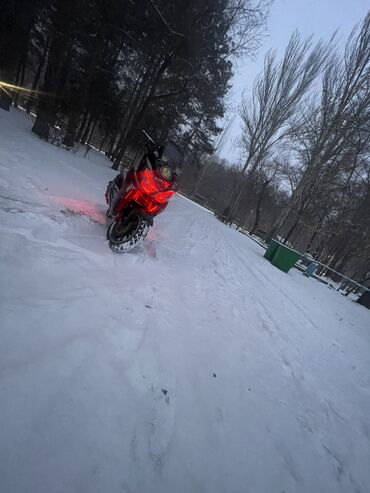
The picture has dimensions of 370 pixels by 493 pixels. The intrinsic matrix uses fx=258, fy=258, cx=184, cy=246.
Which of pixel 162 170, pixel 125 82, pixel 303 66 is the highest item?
pixel 303 66

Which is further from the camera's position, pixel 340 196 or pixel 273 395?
pixel 340 196

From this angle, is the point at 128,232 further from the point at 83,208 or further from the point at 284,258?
the point at 284,258

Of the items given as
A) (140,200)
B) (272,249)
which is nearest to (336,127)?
(272,249)

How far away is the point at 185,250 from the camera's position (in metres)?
6.42

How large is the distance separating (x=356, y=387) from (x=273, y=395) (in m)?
2.02

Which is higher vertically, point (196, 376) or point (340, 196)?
point (340, 196)

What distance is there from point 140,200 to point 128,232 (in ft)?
1.87

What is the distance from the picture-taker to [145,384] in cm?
206

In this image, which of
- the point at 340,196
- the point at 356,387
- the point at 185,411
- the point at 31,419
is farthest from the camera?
the point at 340,196

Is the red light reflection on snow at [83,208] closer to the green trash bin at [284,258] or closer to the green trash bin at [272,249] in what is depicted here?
the green trash bin at [284,258]

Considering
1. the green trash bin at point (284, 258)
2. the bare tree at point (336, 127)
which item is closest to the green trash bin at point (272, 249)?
the green trash bin at point (284, 258)

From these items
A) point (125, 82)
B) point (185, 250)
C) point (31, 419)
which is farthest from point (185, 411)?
point (125, 82)

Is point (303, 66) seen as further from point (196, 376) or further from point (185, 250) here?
point (196, 376)

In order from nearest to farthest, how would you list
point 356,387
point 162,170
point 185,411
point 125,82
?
point 185,411 → point 356,387 → point 162,170 → point 125,82
